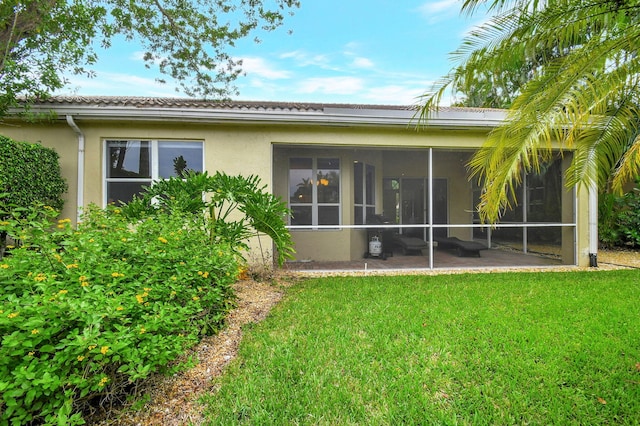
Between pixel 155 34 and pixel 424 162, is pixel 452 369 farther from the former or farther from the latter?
pixel 155 34

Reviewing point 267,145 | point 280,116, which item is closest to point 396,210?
point 267,145

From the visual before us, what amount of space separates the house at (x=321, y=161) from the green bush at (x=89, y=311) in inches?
140

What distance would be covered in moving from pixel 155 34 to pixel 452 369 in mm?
10822

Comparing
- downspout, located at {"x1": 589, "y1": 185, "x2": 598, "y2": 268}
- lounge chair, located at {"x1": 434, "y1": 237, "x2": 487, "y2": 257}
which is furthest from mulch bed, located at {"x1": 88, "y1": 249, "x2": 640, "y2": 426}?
downspout, located at {"x1": 589, "y1": 185, "x2": 598, "y2": 268}

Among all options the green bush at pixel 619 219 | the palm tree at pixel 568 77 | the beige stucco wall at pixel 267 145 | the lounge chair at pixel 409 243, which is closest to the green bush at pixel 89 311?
the beige stucco wall at pixel 267 145

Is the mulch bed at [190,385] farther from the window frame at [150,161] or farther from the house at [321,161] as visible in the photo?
the window frame at [150,161]

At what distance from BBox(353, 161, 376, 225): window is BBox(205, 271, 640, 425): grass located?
3.51 m

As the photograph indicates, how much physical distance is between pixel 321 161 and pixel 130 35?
651 cm

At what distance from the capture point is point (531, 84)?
3879 millimetres

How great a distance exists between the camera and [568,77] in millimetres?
3541

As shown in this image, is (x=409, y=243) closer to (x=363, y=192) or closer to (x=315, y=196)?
(x=363, y=192)

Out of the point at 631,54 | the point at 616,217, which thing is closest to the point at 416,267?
the point at 631,54

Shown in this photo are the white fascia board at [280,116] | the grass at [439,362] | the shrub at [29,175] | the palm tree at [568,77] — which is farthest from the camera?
the white fascia board at [280,116]

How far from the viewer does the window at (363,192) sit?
27.0 ft
